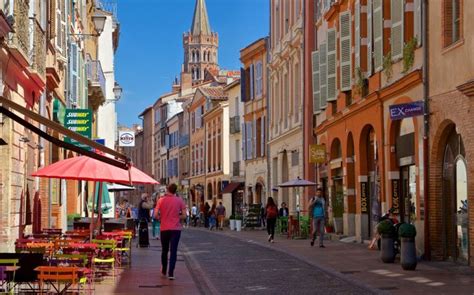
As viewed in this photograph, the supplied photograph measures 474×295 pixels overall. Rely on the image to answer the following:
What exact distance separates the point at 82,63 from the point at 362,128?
13333 mm

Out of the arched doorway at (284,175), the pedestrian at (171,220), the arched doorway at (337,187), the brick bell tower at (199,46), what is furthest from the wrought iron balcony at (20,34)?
the brick bell tower at (199,46)

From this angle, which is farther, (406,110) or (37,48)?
(37,48)

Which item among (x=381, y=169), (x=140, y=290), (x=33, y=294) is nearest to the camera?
(x=33, y=294)

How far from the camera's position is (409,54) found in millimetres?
22391

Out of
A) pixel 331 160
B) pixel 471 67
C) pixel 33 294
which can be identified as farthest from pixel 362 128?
pixel 33 294

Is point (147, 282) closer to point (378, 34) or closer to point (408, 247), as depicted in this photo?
point (408, 247)

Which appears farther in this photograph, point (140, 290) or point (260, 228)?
point (260, 228)

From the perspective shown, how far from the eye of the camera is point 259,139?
172 feet

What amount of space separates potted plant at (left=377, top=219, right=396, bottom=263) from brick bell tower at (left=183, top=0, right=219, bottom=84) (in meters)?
157

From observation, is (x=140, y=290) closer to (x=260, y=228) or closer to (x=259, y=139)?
(x=260, y=228)

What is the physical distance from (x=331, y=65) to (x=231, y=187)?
27.8 metres

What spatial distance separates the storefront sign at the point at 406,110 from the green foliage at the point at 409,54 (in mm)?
1696

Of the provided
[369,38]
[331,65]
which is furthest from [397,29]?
[331,65]

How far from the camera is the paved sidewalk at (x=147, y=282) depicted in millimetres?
15387
